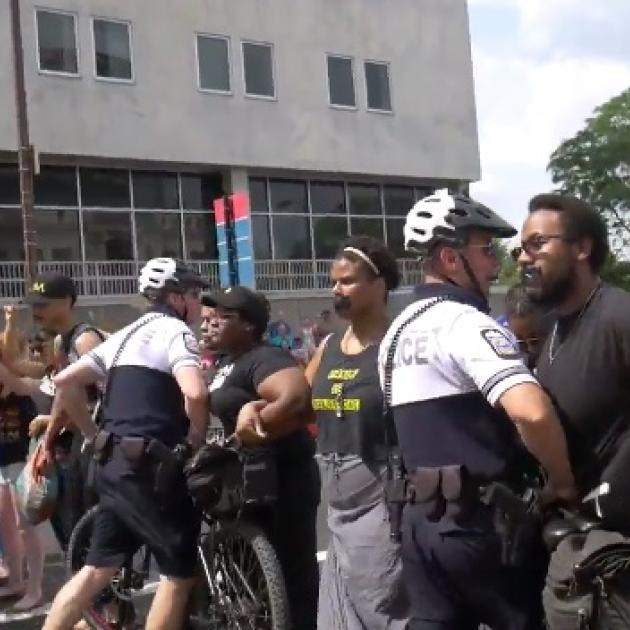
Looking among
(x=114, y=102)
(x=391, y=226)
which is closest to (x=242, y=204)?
(x=114, y=102)

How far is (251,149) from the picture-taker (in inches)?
1099

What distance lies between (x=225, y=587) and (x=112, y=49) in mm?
22295

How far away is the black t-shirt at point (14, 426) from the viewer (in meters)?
7.44

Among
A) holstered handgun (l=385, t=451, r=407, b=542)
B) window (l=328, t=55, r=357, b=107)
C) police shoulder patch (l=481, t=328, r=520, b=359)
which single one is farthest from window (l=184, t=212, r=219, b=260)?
police shoulder patch (l=481, t=328, r=520, b=359)

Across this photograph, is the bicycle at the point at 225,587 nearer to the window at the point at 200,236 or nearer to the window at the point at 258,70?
the window at the point at 200,236

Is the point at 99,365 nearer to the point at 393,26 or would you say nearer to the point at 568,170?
the point at 393,26

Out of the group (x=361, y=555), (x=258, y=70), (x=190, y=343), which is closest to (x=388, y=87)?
(x=258, y=70)

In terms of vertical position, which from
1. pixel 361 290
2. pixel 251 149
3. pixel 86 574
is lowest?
pixel 86 574

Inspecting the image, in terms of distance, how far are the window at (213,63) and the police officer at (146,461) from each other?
74.5ft

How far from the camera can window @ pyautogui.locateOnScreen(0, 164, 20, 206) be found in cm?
2467

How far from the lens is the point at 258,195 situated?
28750 millimetres

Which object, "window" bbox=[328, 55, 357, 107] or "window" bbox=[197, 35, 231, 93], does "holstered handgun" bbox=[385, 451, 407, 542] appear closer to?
"window" bbox=[197, 35, 231, 93]

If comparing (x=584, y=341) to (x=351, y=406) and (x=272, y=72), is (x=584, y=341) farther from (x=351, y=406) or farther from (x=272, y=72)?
(x=272, y=72)

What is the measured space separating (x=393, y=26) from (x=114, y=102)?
8.55 meters
